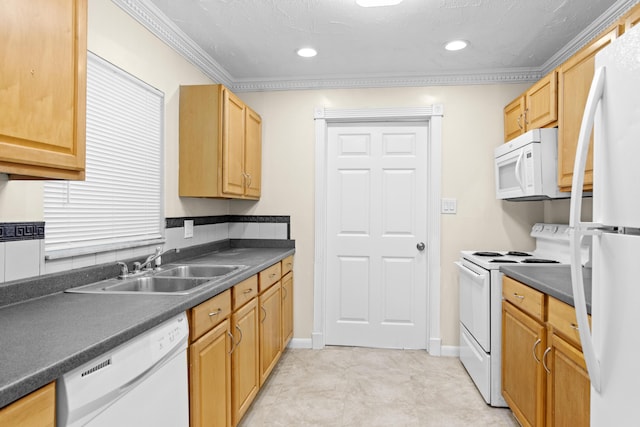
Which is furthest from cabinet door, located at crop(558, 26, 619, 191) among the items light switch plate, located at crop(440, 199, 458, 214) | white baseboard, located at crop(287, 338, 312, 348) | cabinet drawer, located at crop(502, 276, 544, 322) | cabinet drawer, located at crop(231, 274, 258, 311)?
white baseboard, located at crop(287, 338, 312, 348)

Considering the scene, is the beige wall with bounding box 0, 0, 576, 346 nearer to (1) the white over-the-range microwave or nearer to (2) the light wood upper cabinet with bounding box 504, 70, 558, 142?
(2) the light wood upper cabinet with bounding box 504, 70, 558, 142

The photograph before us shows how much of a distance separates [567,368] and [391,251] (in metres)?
1.96

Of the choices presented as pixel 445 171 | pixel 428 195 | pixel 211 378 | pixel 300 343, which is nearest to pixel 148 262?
pixel 211 378

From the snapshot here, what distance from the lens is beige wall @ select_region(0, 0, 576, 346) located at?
3348 mm

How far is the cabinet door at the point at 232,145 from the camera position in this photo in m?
2.71

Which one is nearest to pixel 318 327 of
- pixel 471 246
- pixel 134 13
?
pixel 471 246

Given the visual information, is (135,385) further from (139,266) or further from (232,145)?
(232,145)

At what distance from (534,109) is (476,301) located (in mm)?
1397

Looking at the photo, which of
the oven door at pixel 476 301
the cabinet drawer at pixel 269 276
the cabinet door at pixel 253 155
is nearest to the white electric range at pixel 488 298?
the oven door at pixel 476 301

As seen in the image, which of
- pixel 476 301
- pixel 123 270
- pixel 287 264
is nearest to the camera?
pixel 123 270

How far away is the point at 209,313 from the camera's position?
5.73ft

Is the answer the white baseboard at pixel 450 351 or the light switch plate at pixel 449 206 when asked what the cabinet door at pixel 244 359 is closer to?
the white baseboard at pixel 450 351

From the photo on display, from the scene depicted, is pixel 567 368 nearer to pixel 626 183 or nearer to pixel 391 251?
pixel 626 183

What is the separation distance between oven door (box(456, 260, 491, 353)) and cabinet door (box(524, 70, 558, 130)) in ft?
3.48
